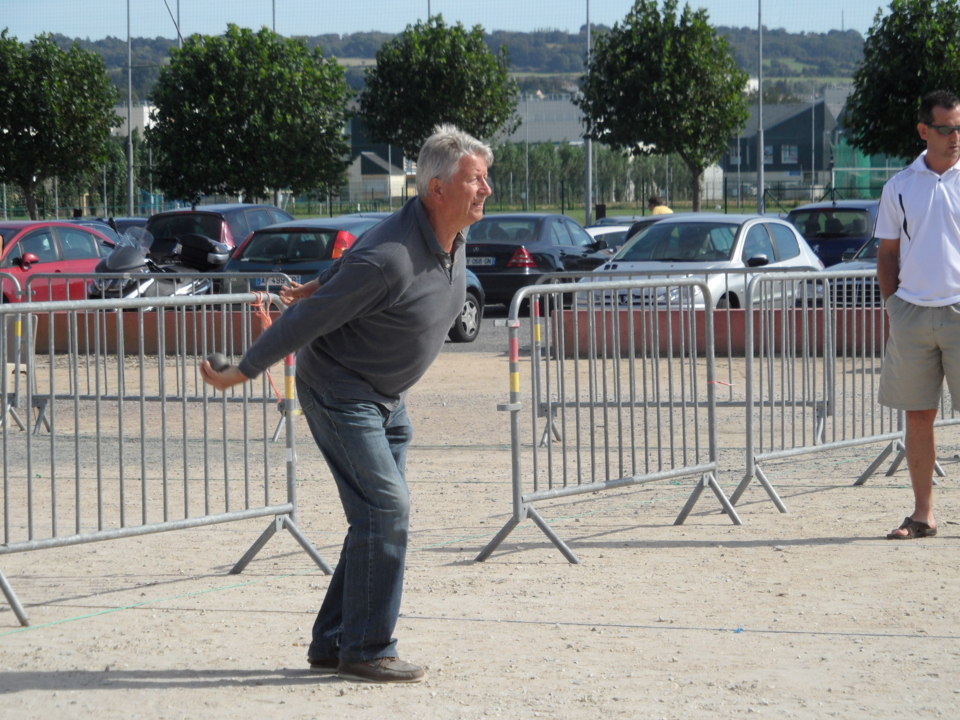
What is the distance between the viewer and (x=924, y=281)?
6.77 meters

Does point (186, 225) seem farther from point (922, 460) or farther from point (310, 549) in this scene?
point (922, 460)

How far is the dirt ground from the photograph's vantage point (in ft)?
15.5

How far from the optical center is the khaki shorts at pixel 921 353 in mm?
6773

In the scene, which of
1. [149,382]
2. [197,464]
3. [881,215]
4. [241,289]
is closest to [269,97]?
[241,289]

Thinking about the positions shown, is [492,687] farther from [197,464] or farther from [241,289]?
[241,289]

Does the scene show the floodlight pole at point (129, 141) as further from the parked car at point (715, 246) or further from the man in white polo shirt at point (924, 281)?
the man in white polo shirt at point (924, 281)

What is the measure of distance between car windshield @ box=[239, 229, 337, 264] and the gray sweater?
1330 cm

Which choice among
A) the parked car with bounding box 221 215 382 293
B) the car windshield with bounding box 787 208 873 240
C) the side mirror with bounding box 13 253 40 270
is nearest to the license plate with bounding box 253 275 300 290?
the parked car with bounding box 221 215 382 293

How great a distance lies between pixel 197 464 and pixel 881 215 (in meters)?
4.54

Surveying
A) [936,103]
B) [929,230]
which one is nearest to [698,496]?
[929,230]

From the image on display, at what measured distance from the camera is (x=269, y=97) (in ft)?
130

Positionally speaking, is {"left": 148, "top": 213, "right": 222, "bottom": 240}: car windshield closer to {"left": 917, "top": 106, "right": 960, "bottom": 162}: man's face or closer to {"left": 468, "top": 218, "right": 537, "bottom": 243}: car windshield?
{"left": 468, "top": 218, "right": 537, "bottom": 243}: car windshield

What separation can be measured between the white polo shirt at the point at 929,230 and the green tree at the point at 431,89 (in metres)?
34.8

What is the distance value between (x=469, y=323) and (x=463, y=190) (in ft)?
44.1
